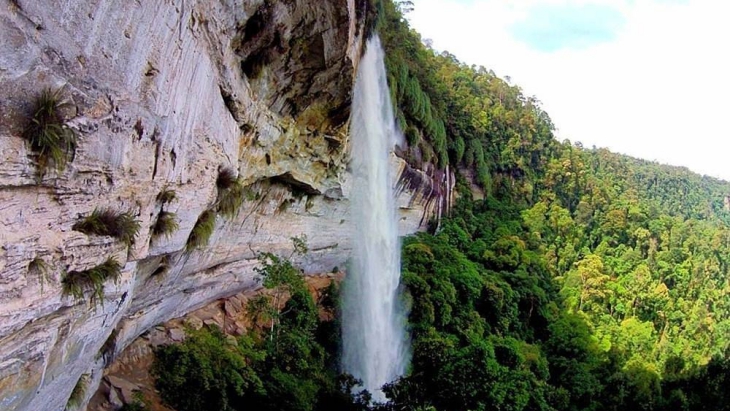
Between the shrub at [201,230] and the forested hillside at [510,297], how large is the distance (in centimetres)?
212

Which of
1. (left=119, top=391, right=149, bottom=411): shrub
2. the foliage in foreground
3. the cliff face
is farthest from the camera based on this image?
the foliage in foreground

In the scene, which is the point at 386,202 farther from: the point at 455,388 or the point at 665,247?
the point at 665,247

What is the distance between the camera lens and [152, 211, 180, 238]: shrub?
7395 millimetres

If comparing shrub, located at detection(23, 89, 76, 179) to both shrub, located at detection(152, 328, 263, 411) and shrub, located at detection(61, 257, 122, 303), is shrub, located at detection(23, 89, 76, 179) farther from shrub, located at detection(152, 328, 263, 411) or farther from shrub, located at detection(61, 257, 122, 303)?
shrub, located at detection(152, 328, 263, 411)

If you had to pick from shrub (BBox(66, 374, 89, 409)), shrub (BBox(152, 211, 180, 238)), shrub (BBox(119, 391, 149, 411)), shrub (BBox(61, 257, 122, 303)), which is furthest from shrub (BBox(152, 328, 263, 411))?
shrub (BBox(61, 257, 122, 303))

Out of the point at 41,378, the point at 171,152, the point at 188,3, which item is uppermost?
the point at 188,3

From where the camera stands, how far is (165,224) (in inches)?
295

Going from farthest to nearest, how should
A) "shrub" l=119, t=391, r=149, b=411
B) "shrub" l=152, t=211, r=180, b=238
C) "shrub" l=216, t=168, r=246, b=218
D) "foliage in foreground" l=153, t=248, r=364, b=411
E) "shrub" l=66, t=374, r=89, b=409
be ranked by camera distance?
"foliage in foreground" l=153, t=248, r=364, b=411, "shrub" l=216, t=168, r=246, b=218, "shrub" l=119, t=391, r=149, b=411, "shrub" l=66, t=374, r=89, b=409, "shrub" l=152, t=211, r=180, b=238

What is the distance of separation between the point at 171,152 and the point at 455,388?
31.9 feet

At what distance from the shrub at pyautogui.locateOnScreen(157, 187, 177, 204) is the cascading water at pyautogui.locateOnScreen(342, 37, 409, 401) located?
393 inches

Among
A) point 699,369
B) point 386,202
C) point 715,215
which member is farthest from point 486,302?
point 715,215

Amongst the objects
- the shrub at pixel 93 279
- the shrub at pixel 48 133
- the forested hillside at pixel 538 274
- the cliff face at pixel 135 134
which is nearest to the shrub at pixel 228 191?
the cliff face at pixel 135 134

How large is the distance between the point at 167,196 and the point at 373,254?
14127mm

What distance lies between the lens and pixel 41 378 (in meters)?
5.45
